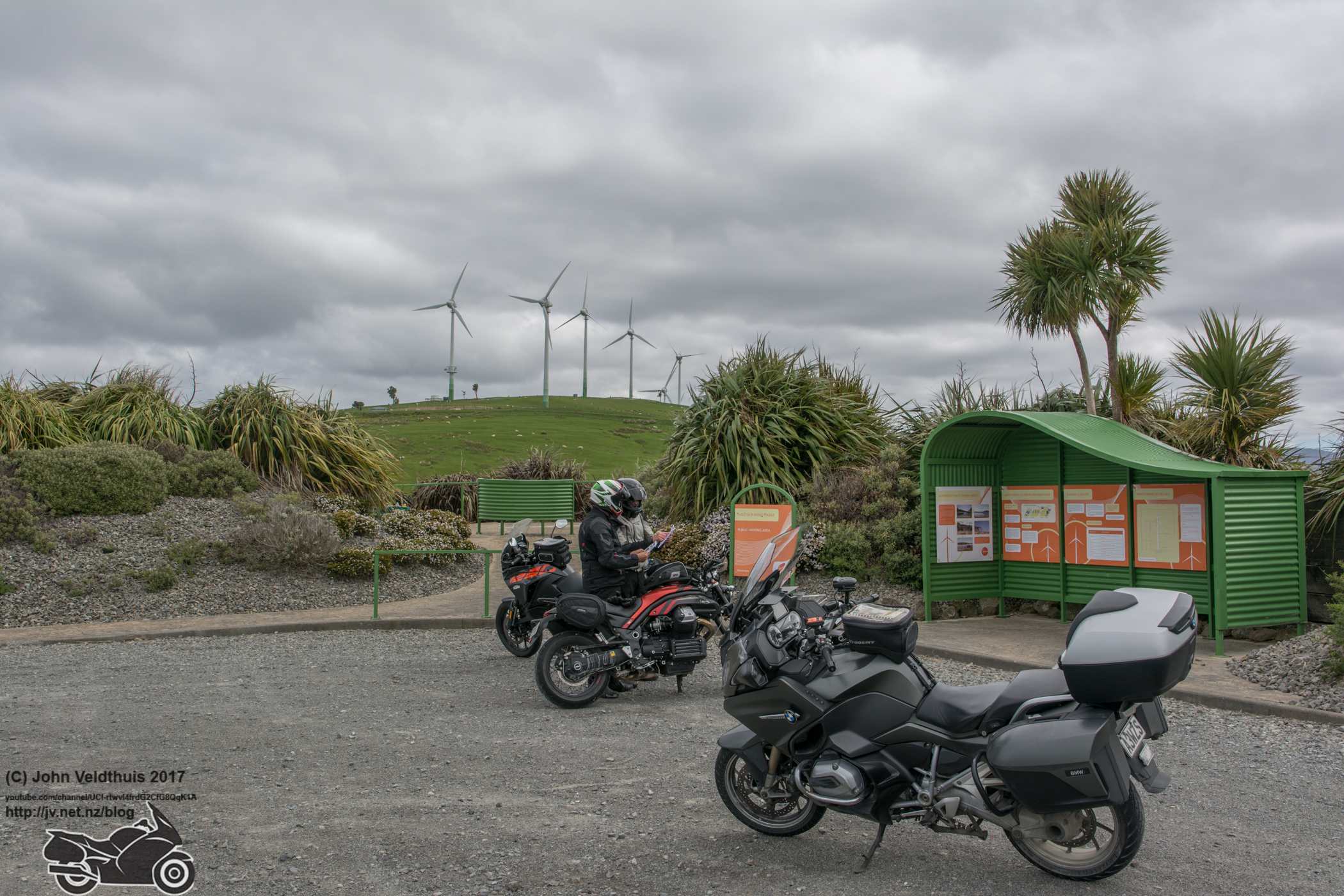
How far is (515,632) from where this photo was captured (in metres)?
9.00

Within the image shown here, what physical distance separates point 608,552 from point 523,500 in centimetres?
1165

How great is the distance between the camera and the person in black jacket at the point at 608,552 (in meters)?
7.47

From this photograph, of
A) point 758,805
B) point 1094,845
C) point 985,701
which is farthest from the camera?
point 758,805

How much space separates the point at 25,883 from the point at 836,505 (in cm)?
1080

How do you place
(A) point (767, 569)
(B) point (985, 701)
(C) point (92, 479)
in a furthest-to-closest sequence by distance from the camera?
(C) point (92, 479) → (A) point (767, 569) → (B) point (985, 701)

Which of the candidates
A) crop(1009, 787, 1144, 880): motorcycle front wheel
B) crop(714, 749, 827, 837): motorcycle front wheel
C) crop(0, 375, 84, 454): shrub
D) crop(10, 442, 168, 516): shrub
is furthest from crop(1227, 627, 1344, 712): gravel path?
crop(0, 375, 84, 454): shrub

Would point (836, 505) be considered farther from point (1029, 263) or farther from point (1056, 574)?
point (1029, 263)

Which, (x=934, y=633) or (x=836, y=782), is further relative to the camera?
(x=934, y=633)

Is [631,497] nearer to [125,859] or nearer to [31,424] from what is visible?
[125,859]

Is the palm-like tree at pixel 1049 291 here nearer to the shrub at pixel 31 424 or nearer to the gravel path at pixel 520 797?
the gravel path at pixel 520 797

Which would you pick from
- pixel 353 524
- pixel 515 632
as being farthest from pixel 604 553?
pixel 353 524

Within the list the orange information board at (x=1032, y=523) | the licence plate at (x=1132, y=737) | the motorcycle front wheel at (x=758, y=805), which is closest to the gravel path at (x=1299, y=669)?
the orange information board at (x=1032, y=523)

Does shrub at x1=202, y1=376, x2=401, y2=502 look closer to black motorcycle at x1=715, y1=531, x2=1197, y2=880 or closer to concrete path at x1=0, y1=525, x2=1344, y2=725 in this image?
concrete path at x1=0, y1=525, x2=1344, y2=725

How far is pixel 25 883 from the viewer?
3.65m
